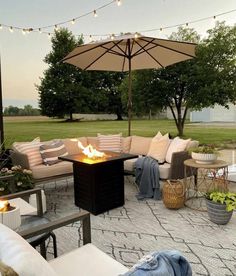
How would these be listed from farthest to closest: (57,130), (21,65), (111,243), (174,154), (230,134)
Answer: (230,134) < (57,130) < (21,65) < (174,154) < (111,243)

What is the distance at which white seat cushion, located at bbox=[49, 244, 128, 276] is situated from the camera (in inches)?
58.4

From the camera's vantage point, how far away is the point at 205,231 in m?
2.89

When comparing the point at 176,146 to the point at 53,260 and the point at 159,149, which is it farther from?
the point at 53,260

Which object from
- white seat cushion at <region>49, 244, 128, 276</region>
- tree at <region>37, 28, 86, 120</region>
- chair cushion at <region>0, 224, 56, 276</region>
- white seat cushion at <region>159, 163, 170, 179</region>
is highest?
tree at <region>37, 28, 86, 120</region>

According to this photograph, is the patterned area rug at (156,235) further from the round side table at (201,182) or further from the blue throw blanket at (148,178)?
the round side table at (201,182)

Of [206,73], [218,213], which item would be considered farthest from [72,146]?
[206,73]

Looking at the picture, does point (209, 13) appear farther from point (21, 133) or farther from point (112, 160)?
point (21, 133)

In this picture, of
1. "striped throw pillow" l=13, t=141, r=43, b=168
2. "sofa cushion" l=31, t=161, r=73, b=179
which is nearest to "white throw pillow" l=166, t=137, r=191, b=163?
"sofa cushion" l=31, t=161, r=73, b=179

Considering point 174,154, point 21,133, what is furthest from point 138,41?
point 21,133

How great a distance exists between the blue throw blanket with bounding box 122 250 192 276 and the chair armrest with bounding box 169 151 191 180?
9.21 feet

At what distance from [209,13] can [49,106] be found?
159 inches

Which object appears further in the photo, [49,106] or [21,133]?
[49,106]

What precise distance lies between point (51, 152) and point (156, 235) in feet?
7.11

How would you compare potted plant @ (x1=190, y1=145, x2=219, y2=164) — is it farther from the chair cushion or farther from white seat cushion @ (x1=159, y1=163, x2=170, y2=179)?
the chair cushion
